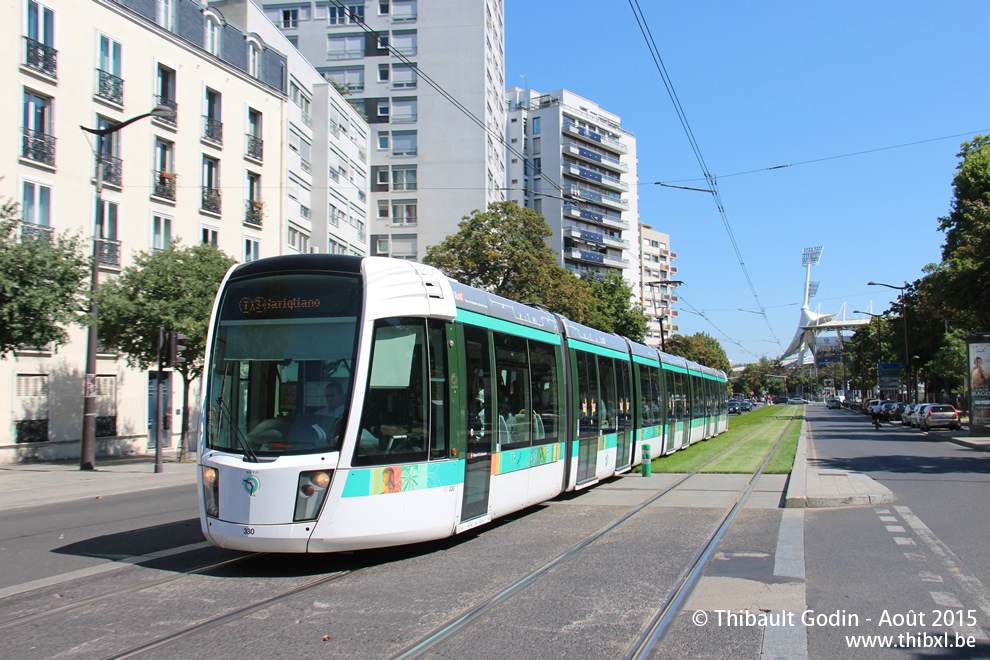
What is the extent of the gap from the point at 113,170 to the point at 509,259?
15524 millimetres

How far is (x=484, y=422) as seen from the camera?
30.5ft

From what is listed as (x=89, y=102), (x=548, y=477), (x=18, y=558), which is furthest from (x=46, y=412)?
(x=548, y=477)

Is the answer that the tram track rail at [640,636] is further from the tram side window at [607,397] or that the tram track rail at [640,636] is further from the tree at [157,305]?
the tree at [157,305]

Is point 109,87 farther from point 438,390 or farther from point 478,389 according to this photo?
point 438,390

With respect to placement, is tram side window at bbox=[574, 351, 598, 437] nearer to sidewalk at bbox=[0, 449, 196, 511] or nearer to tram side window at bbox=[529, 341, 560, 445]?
tram side window at bbox=[529, 341, 560, 445]

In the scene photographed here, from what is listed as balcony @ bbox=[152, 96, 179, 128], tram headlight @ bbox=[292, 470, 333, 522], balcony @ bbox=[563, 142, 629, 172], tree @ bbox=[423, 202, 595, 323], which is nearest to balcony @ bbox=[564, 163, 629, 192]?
balcony @ bbox=[563, 142, 629, 172]

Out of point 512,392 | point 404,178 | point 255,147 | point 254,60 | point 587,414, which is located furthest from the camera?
point 404,178

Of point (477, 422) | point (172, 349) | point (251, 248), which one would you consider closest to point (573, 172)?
point (251, 248)

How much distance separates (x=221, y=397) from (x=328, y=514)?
1.62m

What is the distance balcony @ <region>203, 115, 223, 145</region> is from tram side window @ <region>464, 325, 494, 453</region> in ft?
88.8

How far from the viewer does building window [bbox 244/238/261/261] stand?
35469 millimetres

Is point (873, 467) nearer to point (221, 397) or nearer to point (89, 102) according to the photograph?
point (221, 397)

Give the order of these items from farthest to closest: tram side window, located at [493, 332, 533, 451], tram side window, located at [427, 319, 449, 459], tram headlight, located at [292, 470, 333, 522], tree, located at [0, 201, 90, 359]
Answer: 1. tree, located at [0, 201, 90, 359]
2. tram side window, located at [493, 332, 533, 451]
3. tram side window, located at [427, 319, 449, 459]
4. tram headlight, located at [292, 470, 333, 522]

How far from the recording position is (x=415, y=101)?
61.1 m
